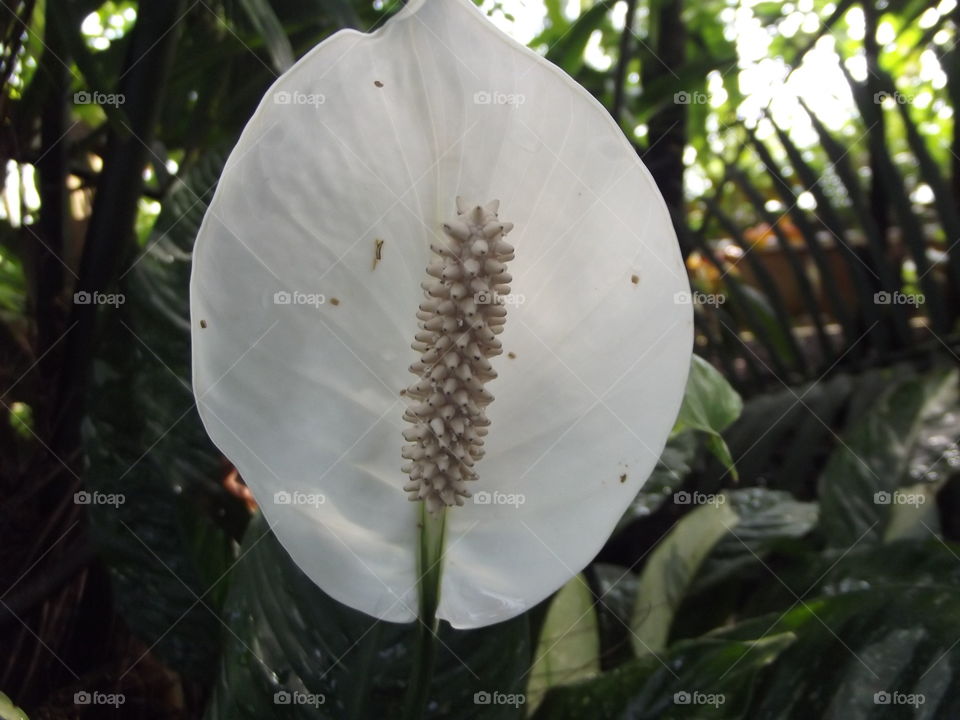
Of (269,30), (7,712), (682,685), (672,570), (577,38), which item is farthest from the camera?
(577,38)

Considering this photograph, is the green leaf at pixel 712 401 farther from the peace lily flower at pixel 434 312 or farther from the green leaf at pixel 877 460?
the green leaf at pixel 877 460

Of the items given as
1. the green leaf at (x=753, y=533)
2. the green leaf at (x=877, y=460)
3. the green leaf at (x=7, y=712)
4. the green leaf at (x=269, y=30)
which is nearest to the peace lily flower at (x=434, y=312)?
the green leaf at (x=7, y=712)

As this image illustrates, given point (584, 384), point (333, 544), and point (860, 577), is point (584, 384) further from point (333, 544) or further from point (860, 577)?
point (860, 577)

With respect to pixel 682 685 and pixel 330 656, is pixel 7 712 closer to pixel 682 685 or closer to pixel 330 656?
pixel 330 656

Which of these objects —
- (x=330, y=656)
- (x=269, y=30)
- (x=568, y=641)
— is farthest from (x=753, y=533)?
(x=269, y=30)

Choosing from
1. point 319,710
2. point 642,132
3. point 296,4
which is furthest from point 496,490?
point 642,132

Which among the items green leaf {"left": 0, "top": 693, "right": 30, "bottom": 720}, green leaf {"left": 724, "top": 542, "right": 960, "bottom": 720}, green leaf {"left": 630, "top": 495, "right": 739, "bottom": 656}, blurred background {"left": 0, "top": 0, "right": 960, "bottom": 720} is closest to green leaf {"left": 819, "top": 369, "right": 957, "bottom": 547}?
blurred background {"left": 0, "top": 0, "right": 960, "bottom": 720}
